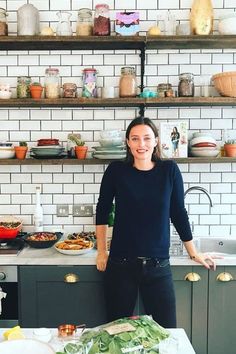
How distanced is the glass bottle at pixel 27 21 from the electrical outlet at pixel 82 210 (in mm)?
1316

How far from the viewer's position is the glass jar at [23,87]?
300 cm

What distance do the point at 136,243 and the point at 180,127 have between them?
107cm

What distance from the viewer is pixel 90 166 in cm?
325

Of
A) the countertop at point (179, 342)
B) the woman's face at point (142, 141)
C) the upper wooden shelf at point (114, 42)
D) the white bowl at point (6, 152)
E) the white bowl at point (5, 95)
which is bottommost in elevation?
the countertop at point (179, 342)

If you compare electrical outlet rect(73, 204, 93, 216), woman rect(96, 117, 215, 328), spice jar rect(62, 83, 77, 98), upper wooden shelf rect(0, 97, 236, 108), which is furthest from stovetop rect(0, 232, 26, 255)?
spice jar rect(62, 83, 77, 98)

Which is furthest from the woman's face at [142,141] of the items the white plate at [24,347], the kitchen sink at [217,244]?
the white plate at [24,347]

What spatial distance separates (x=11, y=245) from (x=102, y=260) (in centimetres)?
74

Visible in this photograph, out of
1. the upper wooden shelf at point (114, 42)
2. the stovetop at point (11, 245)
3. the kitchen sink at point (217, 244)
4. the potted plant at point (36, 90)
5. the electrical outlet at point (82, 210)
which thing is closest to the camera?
the stovetop at point (11, 245)

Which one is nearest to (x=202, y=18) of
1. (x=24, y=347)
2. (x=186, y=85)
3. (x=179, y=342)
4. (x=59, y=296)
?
(x=186, y=85)

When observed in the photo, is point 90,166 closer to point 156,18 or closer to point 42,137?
point 42,137

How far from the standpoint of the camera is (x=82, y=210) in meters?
3.26

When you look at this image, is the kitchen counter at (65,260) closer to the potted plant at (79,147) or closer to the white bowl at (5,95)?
the potted plant at (79,147)

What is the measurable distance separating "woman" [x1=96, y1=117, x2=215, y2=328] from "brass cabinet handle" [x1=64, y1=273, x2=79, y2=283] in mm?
303

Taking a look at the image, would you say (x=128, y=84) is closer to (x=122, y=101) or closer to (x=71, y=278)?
(x=122, y=101)
